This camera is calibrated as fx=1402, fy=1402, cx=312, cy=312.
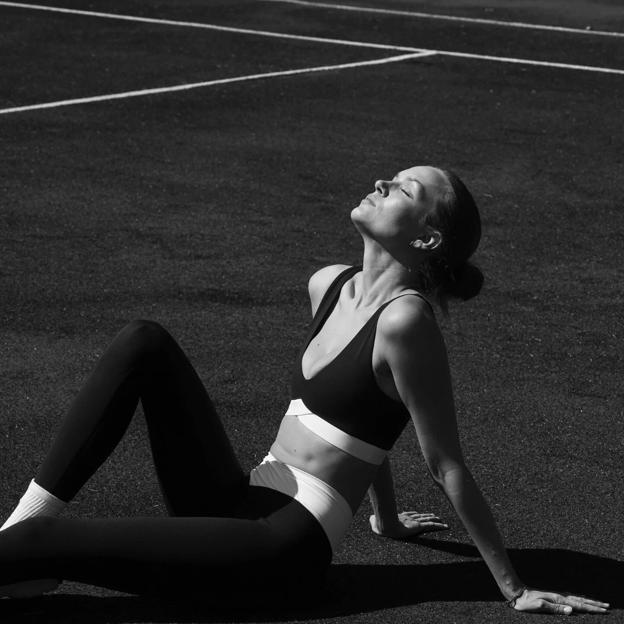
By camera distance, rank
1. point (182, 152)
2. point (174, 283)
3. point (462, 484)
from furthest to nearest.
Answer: point (182, 152)
point (174, 283)
point (462, 484)

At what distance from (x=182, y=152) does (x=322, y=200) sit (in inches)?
63.8

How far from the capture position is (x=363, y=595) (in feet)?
14.7

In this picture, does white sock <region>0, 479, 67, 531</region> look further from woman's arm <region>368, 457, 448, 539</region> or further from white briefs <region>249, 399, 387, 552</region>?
woman's arm <region>368, 457, 448, 539</region>

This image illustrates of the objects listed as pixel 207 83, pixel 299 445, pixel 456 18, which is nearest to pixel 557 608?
pixel 299 445

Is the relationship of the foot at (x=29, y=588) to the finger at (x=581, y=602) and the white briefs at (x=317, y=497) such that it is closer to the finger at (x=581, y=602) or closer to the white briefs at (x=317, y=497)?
the white briefs at (x=317, y=497)

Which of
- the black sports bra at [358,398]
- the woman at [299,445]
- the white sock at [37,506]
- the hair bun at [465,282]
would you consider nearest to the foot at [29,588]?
the woman at [299,445]

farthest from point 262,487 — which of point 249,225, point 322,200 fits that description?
point 322,200

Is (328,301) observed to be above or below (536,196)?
above

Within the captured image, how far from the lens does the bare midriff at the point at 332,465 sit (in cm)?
429

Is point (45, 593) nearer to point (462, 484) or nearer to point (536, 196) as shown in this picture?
point (462, 484)

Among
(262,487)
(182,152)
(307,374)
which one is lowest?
(182,152)

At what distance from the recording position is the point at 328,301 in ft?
15.3

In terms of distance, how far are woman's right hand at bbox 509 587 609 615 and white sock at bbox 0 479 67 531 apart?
1.43m

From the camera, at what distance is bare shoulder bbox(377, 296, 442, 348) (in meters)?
4.17
